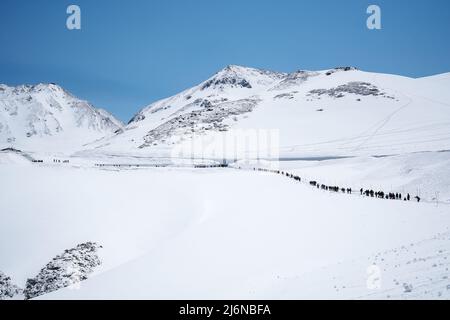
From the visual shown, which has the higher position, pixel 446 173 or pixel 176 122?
pixel 176 122

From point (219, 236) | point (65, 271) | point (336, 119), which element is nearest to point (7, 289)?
point (65, 271)

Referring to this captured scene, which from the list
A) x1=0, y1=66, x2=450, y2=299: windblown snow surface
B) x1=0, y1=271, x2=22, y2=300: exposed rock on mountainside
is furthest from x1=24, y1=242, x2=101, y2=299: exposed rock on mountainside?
x1=0, y1=66, x2=450, y2=299: windblown snow surface

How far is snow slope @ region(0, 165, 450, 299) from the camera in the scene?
14.2m

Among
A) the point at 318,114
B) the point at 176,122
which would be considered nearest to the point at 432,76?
the point at 318,114

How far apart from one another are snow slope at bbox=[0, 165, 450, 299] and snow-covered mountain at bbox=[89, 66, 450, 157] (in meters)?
43.1

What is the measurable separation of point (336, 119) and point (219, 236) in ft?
313

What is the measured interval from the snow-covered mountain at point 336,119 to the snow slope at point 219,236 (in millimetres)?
43146

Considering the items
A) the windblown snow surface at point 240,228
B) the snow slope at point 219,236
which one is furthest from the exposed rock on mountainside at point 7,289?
the snow slope at point 219,236

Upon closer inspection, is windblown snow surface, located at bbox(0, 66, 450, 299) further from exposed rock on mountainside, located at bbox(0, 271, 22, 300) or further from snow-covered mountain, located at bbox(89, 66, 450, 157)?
snow-covered mountain, located at bbox(89, 66, 450, 157)

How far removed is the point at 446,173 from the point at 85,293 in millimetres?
36311

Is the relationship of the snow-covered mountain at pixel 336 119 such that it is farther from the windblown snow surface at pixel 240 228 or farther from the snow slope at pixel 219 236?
the snow slope at pixel 219 236

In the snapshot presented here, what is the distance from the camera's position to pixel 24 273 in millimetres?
23844

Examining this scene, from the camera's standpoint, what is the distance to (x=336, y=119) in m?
109
